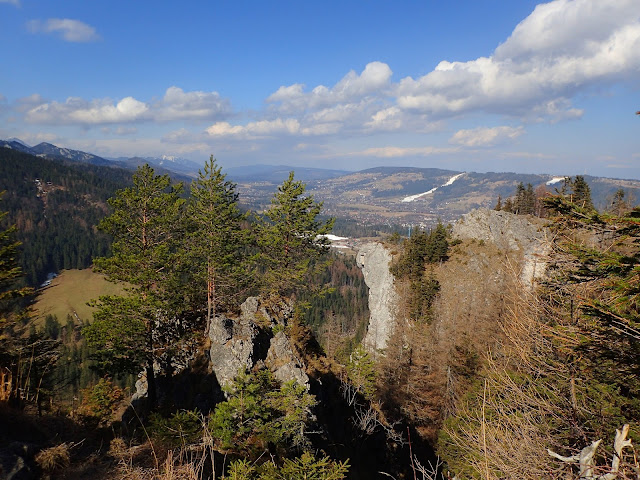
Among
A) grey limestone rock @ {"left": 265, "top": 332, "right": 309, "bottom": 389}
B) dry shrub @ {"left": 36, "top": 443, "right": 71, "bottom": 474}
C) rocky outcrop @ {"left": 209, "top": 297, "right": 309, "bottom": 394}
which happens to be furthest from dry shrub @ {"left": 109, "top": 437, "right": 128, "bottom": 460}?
grey limestone rock @ {"left": 265, "top": 332, "right": 309, "bottom": 389}

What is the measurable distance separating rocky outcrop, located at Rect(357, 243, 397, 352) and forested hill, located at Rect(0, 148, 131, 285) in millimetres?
112540

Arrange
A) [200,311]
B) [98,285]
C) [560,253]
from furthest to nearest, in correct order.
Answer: [98,285] → [200,311] → [560,253]

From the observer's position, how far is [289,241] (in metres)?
24.5

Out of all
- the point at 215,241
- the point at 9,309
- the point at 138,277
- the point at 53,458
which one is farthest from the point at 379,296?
the point at 53,458

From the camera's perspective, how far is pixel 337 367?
24.3 m

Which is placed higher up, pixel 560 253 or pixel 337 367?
pixel 560 253

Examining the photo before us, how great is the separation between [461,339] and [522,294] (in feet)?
78.3

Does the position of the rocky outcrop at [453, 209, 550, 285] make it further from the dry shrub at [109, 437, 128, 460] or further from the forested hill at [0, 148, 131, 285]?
the forested hill at [0, 148, 131, 285]

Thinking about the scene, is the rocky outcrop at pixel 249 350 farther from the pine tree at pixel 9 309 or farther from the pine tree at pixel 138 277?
the pine tree at pixel 9 309

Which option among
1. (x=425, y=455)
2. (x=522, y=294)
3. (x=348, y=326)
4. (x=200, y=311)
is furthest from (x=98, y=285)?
(x=522, y=294)

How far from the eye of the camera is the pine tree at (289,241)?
79.7 feet

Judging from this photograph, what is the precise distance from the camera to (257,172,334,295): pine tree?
24281mm

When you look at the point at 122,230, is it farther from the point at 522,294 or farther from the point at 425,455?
the point at 425,455

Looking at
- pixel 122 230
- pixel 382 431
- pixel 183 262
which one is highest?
pixel 122 230
